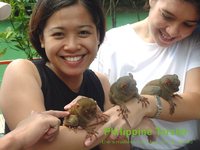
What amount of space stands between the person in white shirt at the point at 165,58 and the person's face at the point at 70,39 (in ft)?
1.37

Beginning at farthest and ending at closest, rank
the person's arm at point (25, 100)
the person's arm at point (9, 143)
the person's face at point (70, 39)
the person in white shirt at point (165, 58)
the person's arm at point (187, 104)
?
1. the person in white shirt at point (165, 58)
2. the person's arm at point (187, 104)
3. the person's face at point (70, 39)
4. the person's arm at point (25, 100)
5. the person's arm at point (9, 143)

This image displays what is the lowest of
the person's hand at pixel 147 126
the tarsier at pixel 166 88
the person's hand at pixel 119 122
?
the person's hand at pixel 147 126

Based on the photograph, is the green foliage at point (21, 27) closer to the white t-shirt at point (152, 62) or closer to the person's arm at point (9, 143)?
the white t-shirt at point (152, 62)

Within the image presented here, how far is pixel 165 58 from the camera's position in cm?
204

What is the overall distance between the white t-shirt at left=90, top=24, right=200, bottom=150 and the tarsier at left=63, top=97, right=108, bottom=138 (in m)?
0.47

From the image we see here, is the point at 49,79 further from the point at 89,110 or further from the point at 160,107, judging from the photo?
the point at 160,107

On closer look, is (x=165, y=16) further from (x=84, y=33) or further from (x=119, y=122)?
(x=119, y=122)

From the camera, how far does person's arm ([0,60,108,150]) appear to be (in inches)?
56.0

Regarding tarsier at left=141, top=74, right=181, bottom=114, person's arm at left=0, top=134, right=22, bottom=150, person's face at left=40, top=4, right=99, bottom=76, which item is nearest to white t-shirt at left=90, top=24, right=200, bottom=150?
tarsier at left=141, top=74, right=181, bottom=114

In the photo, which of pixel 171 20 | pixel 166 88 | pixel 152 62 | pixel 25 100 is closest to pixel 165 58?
pixel 152 62

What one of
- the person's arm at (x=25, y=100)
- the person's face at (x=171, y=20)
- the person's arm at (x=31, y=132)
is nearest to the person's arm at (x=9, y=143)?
the person's arm at (x=31, y=132)

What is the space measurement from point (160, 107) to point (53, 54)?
53 cm

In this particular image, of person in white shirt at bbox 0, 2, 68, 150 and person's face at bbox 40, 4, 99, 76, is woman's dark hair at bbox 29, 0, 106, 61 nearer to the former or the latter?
person's face at bbox 40, 4, 99, 76

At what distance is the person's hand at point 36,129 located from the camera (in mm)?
1240
